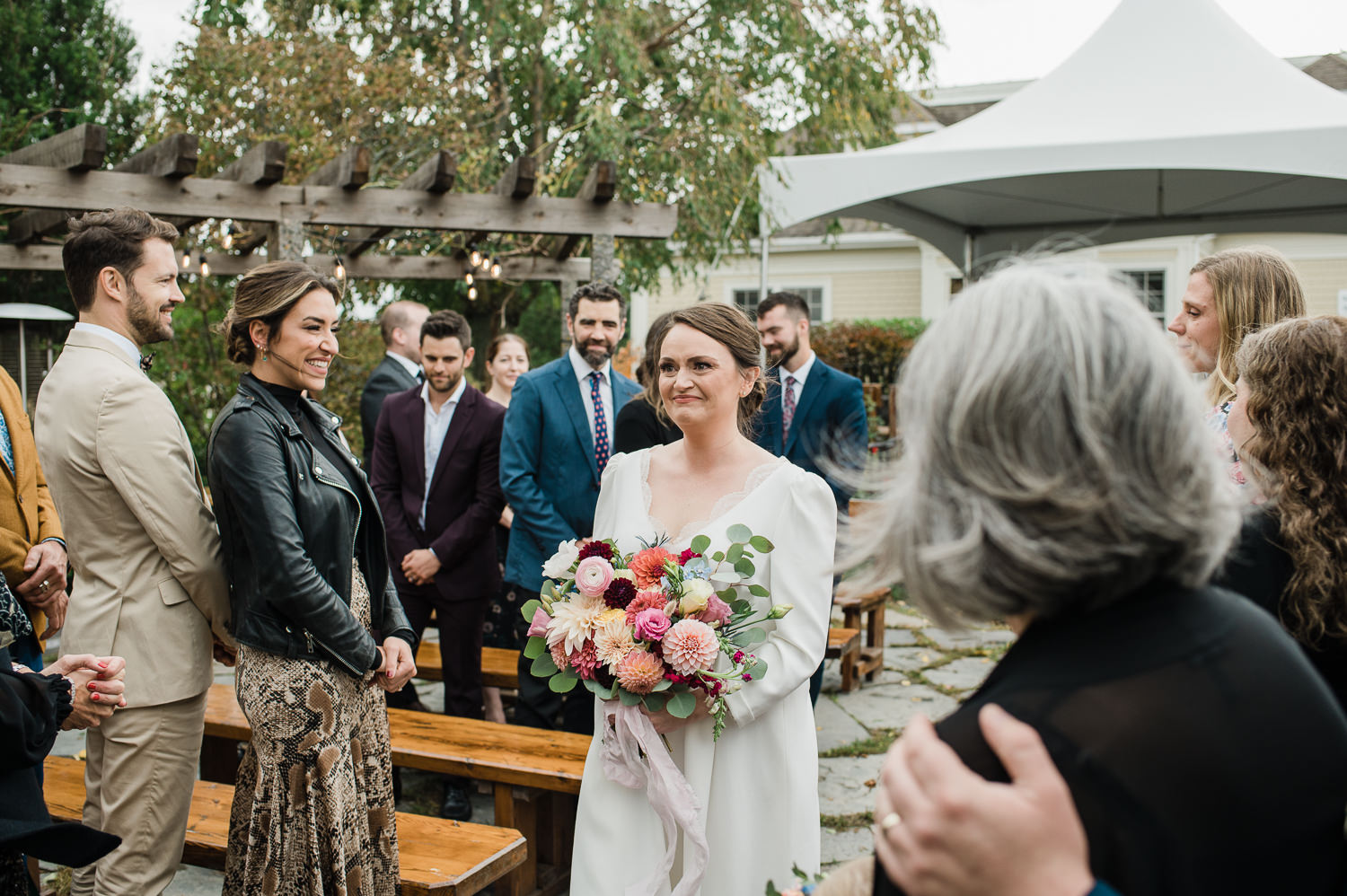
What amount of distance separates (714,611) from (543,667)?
495 mm

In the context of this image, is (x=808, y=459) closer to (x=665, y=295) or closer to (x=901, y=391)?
(x=901, y=391)

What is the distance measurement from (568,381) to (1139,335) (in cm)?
384

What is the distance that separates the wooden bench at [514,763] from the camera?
142 inches

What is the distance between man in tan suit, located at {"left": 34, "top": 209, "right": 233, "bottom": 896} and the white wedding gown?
1171mm

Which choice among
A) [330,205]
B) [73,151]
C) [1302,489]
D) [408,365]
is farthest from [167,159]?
[1302,489]

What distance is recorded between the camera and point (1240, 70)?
6996mm

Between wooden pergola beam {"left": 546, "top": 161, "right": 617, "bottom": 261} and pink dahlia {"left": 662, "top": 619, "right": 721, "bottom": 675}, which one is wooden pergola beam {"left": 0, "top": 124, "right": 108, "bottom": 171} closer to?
wooden pergola beam {"left": 546, "top": 161, "right": 617, "bottom": 261}

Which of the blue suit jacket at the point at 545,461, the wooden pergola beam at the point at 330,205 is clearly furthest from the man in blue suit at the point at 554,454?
the wooden pergola beam at the point at 330,205

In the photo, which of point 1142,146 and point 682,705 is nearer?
point 682,705

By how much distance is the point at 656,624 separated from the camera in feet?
7.73

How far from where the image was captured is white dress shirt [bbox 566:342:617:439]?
15.9ft

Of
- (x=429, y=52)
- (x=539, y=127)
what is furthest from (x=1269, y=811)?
(x=429, y=52)

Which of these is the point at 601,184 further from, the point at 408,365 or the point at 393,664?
the point at 393,664

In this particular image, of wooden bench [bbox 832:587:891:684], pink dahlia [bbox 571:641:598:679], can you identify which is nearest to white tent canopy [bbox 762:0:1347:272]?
wooden bench [bbox 832:587:891:684]
